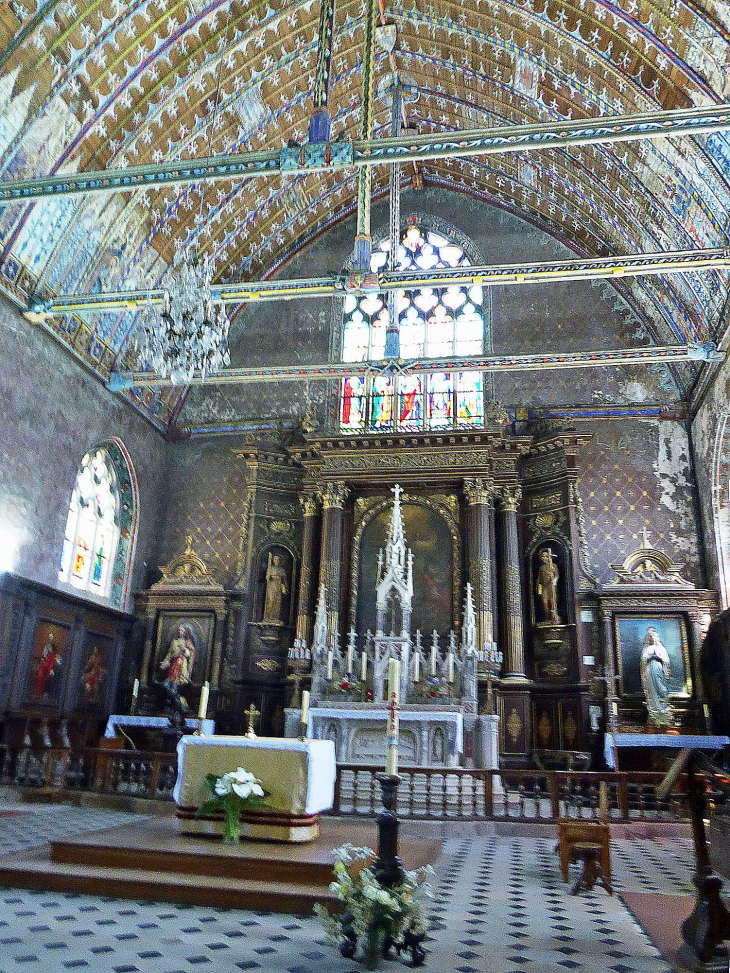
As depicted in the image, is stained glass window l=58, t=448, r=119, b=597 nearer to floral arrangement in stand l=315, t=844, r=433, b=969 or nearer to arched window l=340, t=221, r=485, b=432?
arched window l=340, t=221, r=485, b=432

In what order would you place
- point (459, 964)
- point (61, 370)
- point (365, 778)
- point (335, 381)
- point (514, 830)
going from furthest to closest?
point (335, 381)
point (61, 370)
point (365, 778)
point (514, 830)
point (459, 964)

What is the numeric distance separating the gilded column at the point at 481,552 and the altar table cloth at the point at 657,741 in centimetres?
317

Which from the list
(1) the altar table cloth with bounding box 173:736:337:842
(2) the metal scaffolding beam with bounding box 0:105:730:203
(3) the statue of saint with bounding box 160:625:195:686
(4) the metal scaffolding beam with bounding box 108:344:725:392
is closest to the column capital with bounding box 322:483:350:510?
(4) the metal scaffolding beam with bounding box 108:344:725:392

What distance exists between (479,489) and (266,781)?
1081 centimetres

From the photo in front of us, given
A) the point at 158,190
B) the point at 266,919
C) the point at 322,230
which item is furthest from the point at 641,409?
the point at 266,919

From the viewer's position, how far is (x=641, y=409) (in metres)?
18.2

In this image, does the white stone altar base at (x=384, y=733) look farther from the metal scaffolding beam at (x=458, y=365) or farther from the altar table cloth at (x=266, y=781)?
the metal scaffolding beam at (x=458, y=365)

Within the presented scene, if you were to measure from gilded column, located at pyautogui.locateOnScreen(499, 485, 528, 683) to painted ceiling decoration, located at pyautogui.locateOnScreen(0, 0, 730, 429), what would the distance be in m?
4.93

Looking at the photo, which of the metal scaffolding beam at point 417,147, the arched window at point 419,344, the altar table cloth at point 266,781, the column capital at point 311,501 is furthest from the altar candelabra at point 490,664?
the metal scaffolding beam at point 417,147

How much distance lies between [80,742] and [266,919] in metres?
9.22

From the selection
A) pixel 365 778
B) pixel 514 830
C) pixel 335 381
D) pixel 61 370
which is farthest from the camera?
pixel 335 381

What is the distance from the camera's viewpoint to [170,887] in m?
6.54

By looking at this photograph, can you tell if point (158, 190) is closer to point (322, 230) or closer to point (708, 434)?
point (322, 230)

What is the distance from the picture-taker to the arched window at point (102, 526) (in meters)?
17.0
